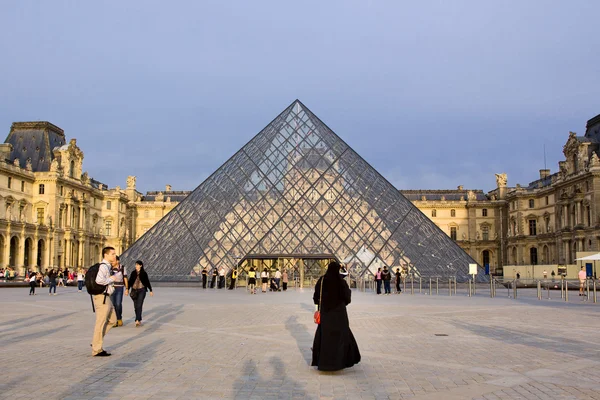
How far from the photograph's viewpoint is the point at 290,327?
10586 millimetres

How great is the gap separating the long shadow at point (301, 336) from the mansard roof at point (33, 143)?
5141cm

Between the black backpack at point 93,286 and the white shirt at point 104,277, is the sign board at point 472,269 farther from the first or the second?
the black backpack at point 93,286

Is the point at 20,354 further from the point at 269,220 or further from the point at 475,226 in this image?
the point at 475,226

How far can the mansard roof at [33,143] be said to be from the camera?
57.8 meters

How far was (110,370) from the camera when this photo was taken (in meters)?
6.45

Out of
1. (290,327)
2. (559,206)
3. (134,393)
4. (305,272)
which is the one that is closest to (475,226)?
(559,206)

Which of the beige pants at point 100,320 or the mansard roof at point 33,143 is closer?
the beige pants at point 100,320

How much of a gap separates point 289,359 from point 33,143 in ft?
189

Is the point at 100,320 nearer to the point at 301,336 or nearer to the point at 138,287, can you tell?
the point at 301,336

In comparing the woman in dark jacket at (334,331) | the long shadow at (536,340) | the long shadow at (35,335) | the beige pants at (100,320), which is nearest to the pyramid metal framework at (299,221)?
the long shadow at (536,340)

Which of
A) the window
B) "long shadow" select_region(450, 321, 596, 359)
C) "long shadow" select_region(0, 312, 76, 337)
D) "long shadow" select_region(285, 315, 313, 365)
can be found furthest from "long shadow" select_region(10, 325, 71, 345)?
the window

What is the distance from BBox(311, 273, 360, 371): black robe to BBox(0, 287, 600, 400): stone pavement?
127 millimetres

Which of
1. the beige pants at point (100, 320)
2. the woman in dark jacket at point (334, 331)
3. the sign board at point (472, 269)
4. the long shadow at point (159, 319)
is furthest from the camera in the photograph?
the sign board at point (472, 269)

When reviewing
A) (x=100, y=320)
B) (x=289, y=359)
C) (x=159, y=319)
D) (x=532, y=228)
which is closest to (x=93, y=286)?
(x=100, y=320)
